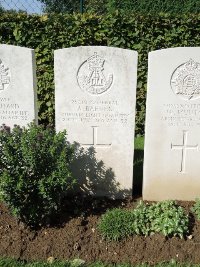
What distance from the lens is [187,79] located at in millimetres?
3932

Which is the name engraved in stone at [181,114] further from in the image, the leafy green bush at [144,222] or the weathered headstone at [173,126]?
the leafy green bush at [144,222]

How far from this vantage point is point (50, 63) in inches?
256

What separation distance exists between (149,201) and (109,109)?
1159mm

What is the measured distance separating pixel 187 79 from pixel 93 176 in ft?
4.87

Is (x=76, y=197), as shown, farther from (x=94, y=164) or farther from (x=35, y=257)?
(x=35, y=257)

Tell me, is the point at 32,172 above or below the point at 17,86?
below

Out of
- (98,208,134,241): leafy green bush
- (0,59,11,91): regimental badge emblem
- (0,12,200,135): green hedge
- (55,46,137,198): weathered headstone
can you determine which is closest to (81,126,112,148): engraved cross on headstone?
(55,46,137,198): weathered headstone

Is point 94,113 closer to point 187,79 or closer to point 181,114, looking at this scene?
point 181,114

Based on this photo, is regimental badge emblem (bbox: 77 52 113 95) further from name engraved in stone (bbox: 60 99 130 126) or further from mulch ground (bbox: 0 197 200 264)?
mulch ground (bbox: 0 197 200 264)

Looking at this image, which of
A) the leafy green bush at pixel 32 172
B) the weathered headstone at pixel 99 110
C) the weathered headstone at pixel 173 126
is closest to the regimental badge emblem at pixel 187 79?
the weathered headstone at pixel 173 126

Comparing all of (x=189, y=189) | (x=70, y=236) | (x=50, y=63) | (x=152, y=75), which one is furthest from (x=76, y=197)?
(x=50, y=63)

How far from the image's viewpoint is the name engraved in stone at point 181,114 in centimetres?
402

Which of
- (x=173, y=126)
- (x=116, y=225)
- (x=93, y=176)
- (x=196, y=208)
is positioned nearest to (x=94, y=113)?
(x=93, y=176)

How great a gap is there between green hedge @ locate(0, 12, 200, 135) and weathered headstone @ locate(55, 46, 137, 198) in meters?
2.47
